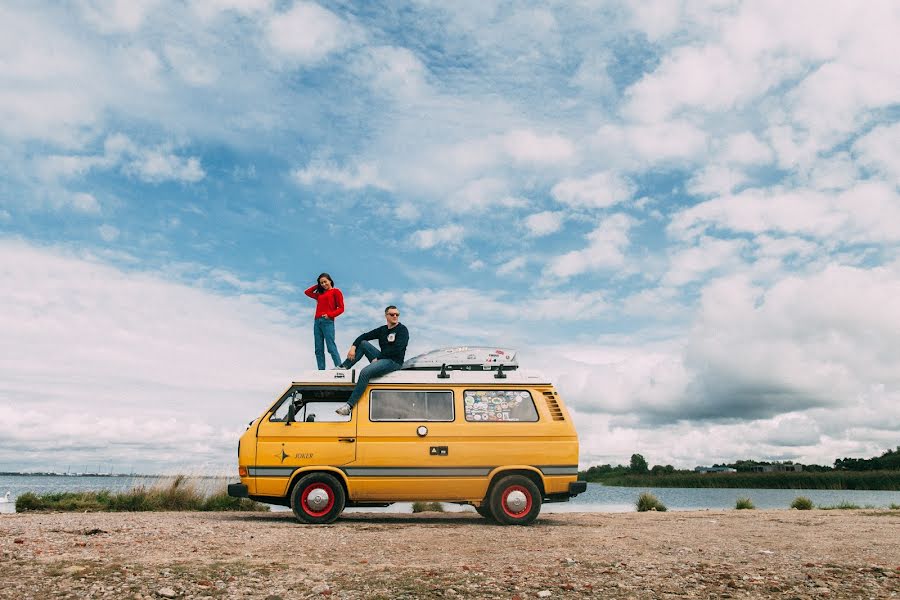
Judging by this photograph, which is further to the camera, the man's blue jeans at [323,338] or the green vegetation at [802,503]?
the green vegetation at [802,503]

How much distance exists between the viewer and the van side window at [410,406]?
11.4 metres

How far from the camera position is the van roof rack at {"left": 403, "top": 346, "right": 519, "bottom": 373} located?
461 inches

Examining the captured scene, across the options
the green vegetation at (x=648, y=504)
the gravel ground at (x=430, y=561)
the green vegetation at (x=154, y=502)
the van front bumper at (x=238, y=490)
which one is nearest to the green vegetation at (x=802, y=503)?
the green vegetation at (x=648, y=504)

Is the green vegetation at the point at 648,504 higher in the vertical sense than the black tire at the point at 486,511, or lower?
lower

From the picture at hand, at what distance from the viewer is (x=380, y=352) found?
38.5 ft

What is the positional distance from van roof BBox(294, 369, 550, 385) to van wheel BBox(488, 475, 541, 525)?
1.61 meters

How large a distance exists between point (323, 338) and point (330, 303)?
671mm

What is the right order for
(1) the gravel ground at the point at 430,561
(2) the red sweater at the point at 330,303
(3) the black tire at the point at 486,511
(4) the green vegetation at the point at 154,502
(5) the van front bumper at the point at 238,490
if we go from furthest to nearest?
(4) the green vegetation at the point at 154,502
(2) the red sweater at the point at 330,303
(3) the black tire at the point at 486,511
(5) the van front bumper at the point at 238,490
(1) the gravel ground at the point at 430,561

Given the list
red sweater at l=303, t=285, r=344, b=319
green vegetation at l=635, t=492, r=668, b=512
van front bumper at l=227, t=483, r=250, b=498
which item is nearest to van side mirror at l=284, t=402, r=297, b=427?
van front bumper at l=227, t=483, r=250, b=498

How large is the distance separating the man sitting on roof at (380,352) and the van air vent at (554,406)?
257 cm

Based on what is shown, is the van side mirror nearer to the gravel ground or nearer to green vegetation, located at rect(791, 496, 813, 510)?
the gravel ground

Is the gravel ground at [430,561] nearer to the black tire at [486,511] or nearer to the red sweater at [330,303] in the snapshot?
the black tire at [486,511]

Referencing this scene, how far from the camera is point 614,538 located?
9273 mm

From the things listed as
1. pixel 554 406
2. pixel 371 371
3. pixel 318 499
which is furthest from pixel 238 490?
pixel 554 406
